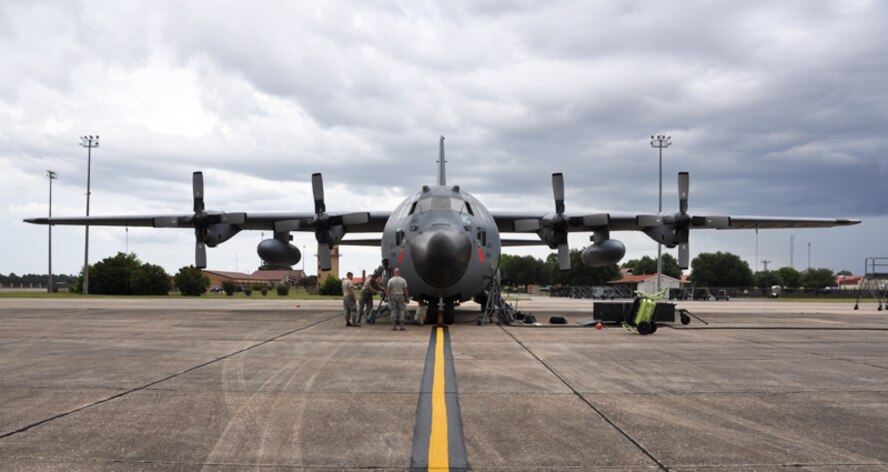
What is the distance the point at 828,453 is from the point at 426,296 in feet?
43.2

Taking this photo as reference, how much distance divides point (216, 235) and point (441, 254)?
41.8 feet

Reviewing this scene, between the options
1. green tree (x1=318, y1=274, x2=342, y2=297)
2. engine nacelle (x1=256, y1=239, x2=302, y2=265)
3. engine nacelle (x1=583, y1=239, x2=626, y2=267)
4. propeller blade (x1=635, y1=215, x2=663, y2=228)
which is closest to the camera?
engine nacelle (x1=256, y1=239, x2=302, y2=265)

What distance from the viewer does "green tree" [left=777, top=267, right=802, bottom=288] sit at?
445 feet

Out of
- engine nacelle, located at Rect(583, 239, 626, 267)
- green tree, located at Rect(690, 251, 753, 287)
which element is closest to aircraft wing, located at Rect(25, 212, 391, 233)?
engine nacelle, located at Rect(583, 239, 626, 267)

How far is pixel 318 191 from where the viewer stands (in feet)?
77.4

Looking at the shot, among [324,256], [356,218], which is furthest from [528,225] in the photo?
[324,256]

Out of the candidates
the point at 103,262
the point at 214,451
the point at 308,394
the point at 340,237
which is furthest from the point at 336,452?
the point at 103,262

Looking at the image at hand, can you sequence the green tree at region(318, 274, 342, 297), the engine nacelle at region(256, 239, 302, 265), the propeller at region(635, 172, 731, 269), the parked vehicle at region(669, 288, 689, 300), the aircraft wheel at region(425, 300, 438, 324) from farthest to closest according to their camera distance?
the green tree at region(318, 274, 342, 297), the parked vehicle at region(669, 288, 689, 300), the propeller at region(635, 172, 731, 269), the engine nacelle at region(256, 239, 302, 265), the aircraft wheel at region(425, 300, 438, 324)

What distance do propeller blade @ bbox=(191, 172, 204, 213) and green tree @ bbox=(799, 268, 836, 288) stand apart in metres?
141

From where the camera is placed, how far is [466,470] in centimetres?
411

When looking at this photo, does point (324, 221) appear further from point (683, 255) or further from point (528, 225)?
point (683, 255)

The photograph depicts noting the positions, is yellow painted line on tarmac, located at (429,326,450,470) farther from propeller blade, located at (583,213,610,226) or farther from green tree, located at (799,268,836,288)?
green tree, located at (799,268,836,288)

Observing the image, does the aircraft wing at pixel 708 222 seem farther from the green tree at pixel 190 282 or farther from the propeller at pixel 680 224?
the green tree at pixel 190 282

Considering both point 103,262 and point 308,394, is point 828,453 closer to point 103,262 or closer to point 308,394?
point 308,394
